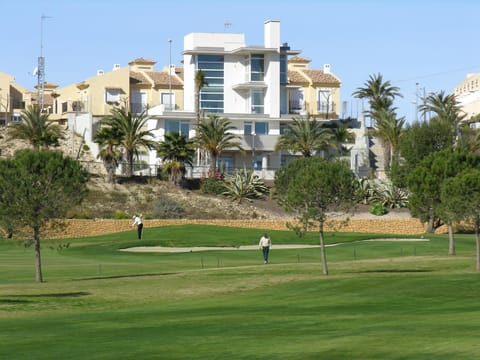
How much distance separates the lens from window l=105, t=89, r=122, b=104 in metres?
136

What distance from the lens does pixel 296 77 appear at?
142m

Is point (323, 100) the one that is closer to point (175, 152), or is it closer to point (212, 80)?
point (212, 80)

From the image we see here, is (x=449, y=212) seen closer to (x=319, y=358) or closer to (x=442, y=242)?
(x=442, y=242)

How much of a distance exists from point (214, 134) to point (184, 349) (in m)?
80.3

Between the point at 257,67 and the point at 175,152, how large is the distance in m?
26.6

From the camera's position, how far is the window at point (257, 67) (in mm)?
123625

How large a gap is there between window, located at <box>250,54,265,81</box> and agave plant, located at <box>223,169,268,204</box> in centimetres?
2125

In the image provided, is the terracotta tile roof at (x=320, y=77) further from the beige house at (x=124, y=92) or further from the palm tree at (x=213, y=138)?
the palm tree at (x=213, y=138)

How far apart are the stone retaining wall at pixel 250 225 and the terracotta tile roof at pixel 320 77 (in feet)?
165

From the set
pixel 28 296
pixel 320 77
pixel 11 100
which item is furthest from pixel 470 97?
pixel 28 296

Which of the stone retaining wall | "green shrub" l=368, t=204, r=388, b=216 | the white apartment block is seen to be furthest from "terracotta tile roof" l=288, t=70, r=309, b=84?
the stone retaining wall

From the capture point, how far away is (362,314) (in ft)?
111

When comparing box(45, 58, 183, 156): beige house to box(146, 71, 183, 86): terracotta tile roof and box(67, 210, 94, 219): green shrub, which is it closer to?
box(146, 71, 183, 86): terracotta tile roof

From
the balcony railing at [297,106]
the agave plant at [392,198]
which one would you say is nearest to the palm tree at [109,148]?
the agave plant at [392,198]
